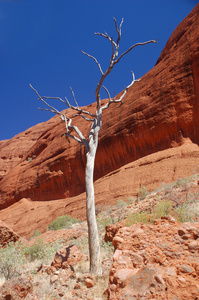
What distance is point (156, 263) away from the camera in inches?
98.3

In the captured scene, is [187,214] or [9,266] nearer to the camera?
[187,214]

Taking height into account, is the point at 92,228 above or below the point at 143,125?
below

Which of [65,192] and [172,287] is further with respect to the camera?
[65,192]

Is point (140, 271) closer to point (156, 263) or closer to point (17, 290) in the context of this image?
A: point (156, 263)

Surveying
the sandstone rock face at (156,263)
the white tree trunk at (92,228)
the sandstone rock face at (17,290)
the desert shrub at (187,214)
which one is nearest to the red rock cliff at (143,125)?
the desert shrub at (187,214)

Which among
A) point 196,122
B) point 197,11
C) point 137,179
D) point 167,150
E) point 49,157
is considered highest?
point 197,11

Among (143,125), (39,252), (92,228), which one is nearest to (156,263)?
(92,228)

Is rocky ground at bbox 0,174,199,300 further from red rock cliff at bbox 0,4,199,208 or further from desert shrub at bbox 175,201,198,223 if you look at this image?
red rock cliff at bbox 0,4,199,208

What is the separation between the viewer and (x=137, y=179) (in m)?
18.5

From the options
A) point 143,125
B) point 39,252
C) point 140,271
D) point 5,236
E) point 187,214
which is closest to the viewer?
point 140,271

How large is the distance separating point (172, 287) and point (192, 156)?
15.6 meters

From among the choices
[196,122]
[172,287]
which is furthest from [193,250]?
[196,122]

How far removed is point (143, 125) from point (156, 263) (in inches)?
794

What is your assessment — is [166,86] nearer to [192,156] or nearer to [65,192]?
[192,156]
